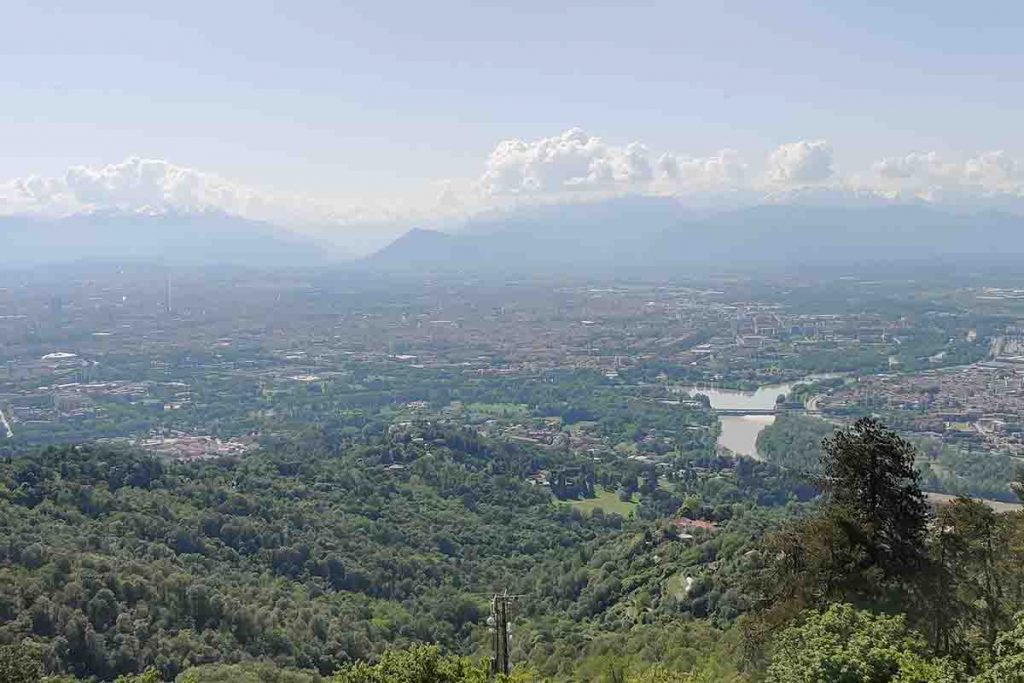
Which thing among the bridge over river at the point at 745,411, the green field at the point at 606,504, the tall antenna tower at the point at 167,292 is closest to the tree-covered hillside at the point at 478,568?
the green field at the point at 606,504

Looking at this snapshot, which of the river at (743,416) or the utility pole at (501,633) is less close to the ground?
the utility pole at (501,633)

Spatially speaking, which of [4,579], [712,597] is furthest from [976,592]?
[4,579]

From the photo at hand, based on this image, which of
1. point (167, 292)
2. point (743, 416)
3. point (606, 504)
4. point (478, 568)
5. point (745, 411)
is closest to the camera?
point (478, 568)

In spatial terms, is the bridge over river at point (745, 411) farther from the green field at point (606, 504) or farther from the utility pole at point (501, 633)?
the utility pole at point (501, 633)

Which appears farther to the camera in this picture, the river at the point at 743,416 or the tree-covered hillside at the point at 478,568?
the river at the point at 743,416

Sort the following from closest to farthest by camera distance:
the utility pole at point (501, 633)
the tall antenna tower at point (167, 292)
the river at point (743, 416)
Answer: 1. the utility pole at point (501, 633)
2. the river at point (743, 416)
3. the tall antenna tower at point (167, 292)

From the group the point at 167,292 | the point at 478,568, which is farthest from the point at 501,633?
the point at 167,292

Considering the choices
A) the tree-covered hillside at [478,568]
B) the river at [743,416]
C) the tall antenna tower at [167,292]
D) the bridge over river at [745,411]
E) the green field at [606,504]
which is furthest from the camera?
the tall antenna tower at [167,292]

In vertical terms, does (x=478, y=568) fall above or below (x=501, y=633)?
below

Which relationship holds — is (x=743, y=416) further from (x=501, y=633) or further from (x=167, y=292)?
(x=167, y=292)
